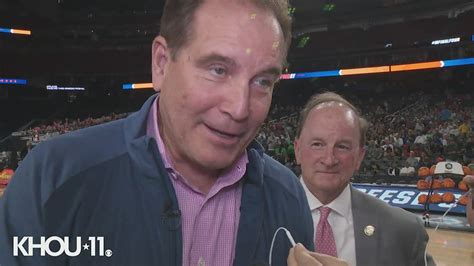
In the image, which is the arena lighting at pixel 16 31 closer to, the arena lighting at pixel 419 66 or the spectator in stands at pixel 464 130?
the arena lighting at pixel 419 66

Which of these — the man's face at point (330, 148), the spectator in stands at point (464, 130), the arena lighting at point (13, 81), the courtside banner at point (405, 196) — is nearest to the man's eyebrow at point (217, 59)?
the man's face at point (330, 148)

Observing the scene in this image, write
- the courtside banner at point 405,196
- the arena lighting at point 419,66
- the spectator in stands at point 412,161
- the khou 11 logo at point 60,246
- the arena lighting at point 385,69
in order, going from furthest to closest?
1. the arena lighting at point 419,66
2. the arena lighting at point 385,69
3. the spectator in stands at point 412,161
4. the courtside banner at point 405,196
5. the khou 11 logo at point 60,246

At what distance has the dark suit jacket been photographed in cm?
154

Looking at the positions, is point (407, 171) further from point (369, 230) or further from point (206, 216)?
point (206, 216)

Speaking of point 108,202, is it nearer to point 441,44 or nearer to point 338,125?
point 338,125

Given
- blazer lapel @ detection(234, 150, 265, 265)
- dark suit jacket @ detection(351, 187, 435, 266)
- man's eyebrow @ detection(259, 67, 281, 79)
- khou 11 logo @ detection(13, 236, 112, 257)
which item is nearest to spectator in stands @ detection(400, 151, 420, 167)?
dark suit jacket @ detection(351, 187, 435, 266)

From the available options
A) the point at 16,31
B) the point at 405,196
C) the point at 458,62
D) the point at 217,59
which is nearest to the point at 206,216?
the point at 217,59

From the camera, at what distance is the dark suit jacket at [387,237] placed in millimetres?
1535

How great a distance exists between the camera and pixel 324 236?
1.56 meters

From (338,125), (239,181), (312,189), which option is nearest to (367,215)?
(312,189)

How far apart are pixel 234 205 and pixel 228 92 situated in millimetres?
309

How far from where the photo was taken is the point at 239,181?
106 centimetres

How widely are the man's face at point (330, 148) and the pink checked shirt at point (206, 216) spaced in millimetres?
634

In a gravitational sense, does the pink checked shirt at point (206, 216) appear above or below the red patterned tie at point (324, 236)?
above
